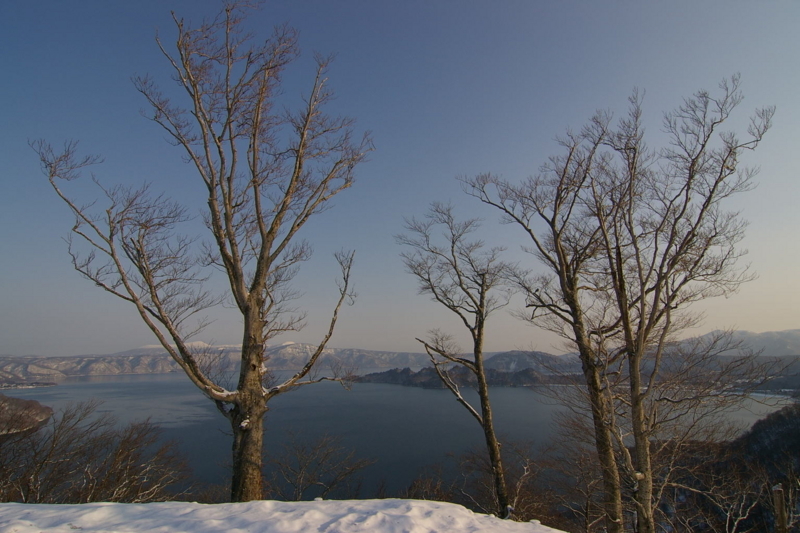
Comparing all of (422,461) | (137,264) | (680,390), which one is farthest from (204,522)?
(422,461)

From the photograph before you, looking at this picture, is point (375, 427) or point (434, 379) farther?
point (434, 379)

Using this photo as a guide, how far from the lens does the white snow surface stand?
250cm

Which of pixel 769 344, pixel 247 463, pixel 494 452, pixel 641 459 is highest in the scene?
pixel 769 344

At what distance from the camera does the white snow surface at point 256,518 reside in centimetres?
250

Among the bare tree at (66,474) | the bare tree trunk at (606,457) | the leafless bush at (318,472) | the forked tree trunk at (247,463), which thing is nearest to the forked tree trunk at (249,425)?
the forked tree trunk at (247,463)

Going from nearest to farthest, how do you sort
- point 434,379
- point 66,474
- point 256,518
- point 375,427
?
point 256,518
point 66,474
point 375,427
point 434,379

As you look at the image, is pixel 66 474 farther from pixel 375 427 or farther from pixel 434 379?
pixel 434 379

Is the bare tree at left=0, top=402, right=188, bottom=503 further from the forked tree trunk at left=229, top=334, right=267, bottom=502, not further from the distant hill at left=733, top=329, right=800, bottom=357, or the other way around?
the distant hill at left=733, top=329, right=800, bottom=357

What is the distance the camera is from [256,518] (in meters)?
2.82

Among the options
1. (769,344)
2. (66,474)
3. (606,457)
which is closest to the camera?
(606,457)

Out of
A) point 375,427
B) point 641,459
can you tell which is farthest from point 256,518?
point 375,427

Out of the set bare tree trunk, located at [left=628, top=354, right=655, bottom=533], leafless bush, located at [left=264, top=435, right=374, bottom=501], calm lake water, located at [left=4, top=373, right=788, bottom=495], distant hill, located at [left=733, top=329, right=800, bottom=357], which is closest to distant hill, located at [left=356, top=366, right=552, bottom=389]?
calm lake water, located at [left=4, top=373, right=788, bottom=495]

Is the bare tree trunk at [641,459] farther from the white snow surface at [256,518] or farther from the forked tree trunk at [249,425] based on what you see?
the forked tree trunk at [249,425]

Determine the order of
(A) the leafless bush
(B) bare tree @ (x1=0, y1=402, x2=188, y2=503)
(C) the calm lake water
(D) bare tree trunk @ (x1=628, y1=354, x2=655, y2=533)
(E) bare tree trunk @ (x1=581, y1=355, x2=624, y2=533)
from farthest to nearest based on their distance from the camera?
(C) the calm lake water < (A) the leafless bush < (B) bare tree @ (x1=0, y1=402, x2=188, y2=503) < (E) bare tree trunk @ (x1=581, y1=355, x2=624, y2=533) < (D) bare tree trunk @ (x1=628, y1=354, x2=655, y2=533)
